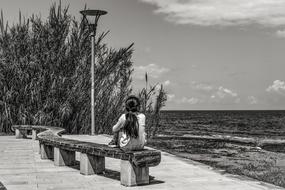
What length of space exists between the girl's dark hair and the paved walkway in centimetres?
85

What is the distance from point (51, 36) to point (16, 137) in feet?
12.9

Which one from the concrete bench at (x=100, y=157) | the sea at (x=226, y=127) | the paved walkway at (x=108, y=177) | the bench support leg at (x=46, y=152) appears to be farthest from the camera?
the sea at (x=226, y=127)

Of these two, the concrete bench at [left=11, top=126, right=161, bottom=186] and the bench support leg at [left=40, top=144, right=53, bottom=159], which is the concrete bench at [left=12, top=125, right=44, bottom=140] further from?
the concrete bench at [left=11, top=126, right=161, bottom=186]

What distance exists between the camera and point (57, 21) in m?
17.5

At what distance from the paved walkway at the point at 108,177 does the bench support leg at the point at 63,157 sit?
166 millimetres

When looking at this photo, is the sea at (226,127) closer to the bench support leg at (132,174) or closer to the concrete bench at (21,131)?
the concrete bench at (21,131)

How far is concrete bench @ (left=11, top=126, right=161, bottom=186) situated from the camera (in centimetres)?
722

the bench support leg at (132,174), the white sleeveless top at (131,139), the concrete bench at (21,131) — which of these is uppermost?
the white sleeveless top at (131,139)

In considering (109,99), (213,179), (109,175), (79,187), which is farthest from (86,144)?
(109,99)

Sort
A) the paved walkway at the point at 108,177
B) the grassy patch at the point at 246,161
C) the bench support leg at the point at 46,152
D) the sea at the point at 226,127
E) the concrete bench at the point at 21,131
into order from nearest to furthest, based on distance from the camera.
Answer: the paved walkway at the point at 108,177
the grassy patch at the point at 246,161
the bench support leg at the point at 46,152
the concrete bench at the point at 21,131
the sea at the point at 226,127

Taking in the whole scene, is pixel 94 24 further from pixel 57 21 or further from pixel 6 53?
pixel 6 53

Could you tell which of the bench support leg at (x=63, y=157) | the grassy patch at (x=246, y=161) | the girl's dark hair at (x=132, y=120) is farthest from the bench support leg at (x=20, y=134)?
the girl's dark hair at (x=132, y=120)

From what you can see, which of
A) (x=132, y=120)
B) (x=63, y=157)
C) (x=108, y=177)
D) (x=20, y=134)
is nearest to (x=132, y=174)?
(x=132, y=120)

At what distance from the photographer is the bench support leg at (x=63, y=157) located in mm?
9531
